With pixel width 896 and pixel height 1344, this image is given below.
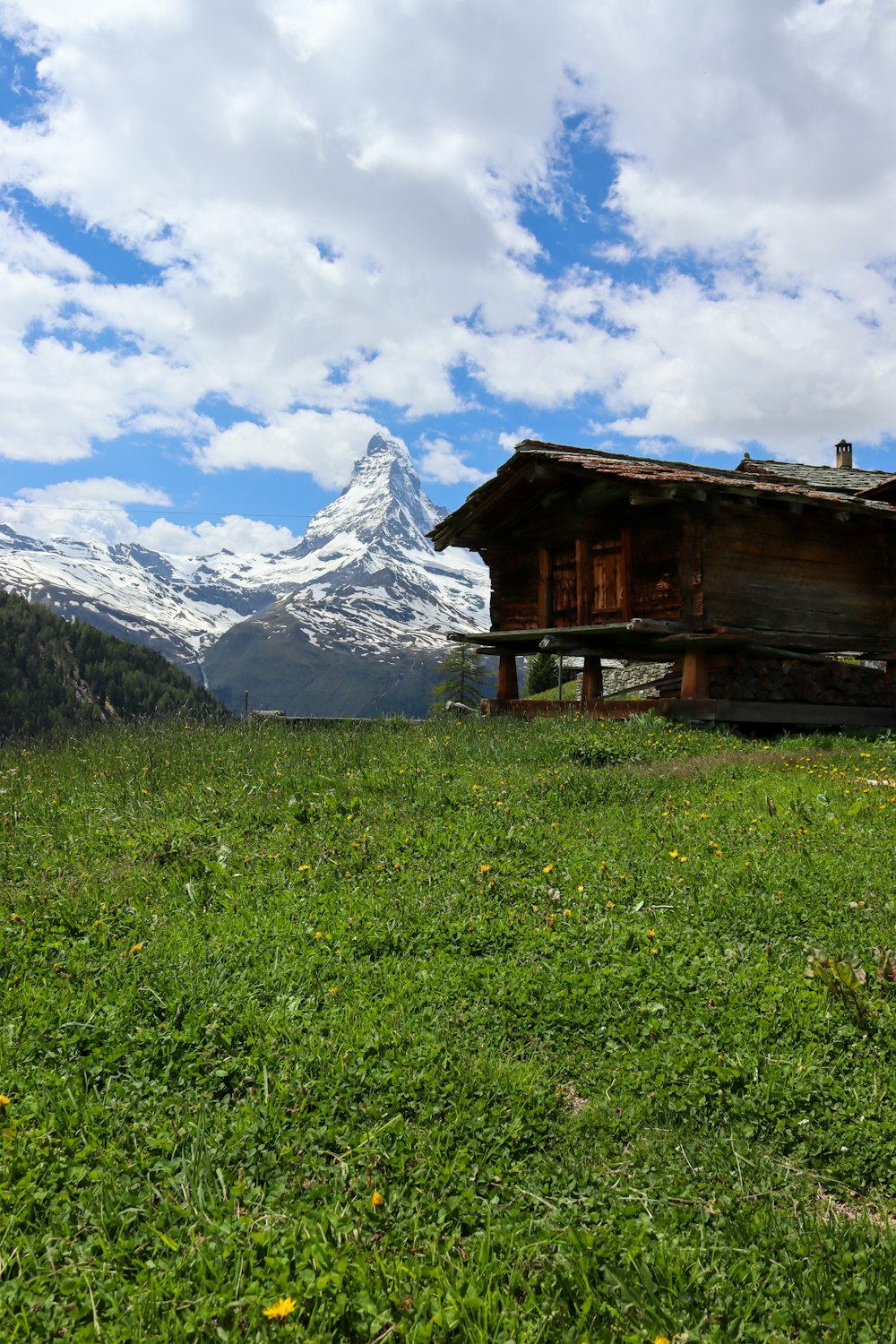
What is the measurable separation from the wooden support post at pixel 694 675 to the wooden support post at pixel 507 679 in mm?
4571

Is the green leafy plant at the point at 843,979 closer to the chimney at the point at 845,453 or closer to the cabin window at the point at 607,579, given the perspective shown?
the cabin window at the point at 607,579

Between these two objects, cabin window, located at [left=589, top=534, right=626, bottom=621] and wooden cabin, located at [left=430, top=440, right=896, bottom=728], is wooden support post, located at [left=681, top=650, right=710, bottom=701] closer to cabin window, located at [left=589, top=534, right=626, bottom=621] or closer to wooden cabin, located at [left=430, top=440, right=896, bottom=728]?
wooden cabin, located at [left=430, top=440, right=896, bottom=728]

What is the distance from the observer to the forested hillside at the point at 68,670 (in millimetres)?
104938

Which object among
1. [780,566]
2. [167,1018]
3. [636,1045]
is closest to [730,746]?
[780,566]

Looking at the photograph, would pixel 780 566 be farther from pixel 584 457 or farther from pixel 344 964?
pixel 344 964

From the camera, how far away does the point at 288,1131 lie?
3.54 metres

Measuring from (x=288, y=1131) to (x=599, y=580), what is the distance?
13.8 m

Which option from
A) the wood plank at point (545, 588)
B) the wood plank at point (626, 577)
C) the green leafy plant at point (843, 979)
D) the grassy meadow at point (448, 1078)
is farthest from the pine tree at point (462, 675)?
the green leafy plant at point (843, 979)

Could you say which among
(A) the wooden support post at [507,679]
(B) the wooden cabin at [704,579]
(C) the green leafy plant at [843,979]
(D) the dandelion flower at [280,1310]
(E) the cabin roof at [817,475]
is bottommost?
(D) the dandelion flower at [280,1310]

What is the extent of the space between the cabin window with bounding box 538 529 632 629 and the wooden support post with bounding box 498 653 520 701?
1.88 metres

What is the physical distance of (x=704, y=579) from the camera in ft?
47.3

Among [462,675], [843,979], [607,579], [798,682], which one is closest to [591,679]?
[607,579]

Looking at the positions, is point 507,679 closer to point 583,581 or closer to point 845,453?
point 583,581

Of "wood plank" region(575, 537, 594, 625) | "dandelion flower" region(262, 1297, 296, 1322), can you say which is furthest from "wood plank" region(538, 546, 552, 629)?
"dandelion flower" region(262, 1297, 296, 1322)
